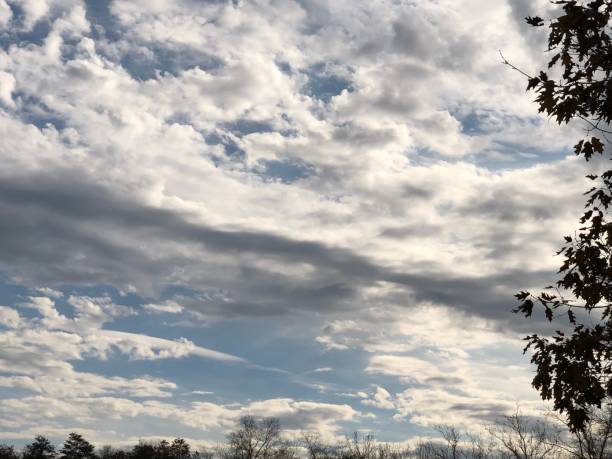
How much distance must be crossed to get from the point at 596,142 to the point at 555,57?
168 centimetres

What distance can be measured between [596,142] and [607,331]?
337cm

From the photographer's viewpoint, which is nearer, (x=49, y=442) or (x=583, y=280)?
(x=583, y=280)

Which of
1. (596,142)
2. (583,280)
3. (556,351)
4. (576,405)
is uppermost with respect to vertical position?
(596,142)

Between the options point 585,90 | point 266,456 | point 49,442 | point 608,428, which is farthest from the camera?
point 49,442

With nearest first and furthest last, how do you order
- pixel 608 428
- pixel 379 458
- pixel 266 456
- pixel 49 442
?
pixel 608 428, pixel 379 458, pixel 266 456, pixel 49 442

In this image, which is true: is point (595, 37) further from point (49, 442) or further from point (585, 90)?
point (49, 442)

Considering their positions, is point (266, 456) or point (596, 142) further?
point (266, 456)

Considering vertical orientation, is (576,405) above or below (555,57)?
below

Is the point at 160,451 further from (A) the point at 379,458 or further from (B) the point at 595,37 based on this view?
(B) the point at 595,37

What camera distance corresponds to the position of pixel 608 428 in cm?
4725

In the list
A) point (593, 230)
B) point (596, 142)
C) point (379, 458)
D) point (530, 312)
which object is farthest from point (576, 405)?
point (379, 458)

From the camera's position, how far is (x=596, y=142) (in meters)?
12.2

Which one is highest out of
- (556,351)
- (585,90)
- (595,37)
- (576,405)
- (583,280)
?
(595,37)

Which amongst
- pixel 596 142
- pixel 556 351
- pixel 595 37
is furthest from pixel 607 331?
pixel 595 37
